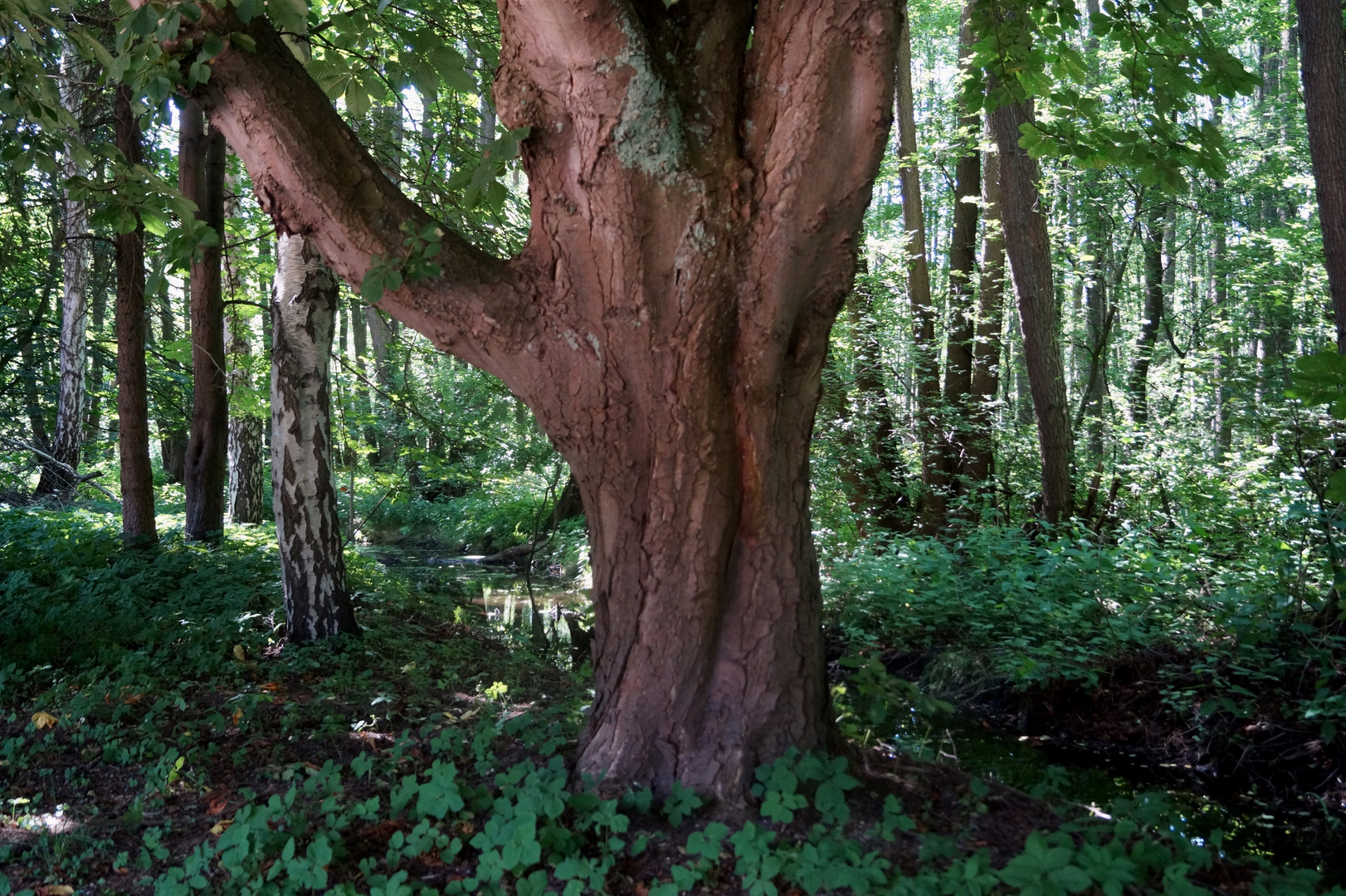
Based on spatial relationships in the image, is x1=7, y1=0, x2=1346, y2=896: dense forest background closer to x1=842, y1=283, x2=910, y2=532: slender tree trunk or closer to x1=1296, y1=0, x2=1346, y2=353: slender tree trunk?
x1=842, y1=283, x2=910, y2=532: slender tree trunk

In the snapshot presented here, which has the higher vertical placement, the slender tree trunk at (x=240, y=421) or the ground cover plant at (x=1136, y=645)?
the slender tree trunk at (x=240, y=421)

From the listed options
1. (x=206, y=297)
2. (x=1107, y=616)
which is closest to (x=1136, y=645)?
(x=1107, y=616)

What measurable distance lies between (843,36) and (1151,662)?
17.3 ft

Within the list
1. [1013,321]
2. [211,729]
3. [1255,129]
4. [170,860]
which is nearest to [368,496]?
[1013,321]

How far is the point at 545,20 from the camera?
9.95 feet

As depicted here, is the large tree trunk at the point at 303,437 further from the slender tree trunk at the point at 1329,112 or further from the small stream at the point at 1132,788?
the slender tree trunk at the point at 1329,112

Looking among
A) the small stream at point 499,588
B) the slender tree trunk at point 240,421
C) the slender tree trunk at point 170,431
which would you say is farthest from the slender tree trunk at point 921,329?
the slender tree trunk at point 170,431

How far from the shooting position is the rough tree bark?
3.06 metres

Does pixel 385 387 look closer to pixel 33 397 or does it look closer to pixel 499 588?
pixel 499 588

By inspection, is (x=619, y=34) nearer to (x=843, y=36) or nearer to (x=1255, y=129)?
(x=843, y=36)

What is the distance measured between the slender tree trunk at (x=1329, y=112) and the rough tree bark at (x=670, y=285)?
16.6ft

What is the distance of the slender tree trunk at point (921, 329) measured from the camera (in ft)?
35.6

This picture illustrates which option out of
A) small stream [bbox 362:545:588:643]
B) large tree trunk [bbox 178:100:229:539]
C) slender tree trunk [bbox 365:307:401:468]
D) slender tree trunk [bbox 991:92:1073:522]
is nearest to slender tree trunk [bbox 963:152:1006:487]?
slender tree trunk [bbox 991:92:1073:522]

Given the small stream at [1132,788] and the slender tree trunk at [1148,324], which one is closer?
the small stream at [1132,788]
